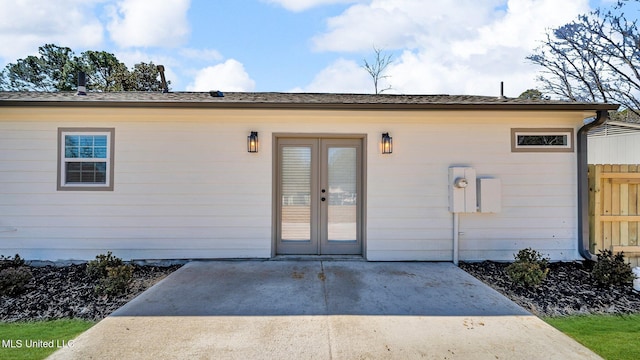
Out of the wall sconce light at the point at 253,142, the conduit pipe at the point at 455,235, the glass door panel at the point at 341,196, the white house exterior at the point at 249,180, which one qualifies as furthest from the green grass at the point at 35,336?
the conduit pipe at the point at 455,235

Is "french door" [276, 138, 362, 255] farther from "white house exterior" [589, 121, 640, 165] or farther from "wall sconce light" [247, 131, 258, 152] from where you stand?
"white house exterior" [589, 121, 640, 165]

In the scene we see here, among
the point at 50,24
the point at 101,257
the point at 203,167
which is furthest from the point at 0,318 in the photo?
the point at 50,24

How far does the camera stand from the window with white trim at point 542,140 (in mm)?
5039

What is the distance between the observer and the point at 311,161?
5.19m

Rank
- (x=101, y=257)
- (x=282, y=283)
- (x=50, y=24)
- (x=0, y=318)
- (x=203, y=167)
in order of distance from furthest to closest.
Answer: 1. (x=50, y=24)
2. (x=203, y=167)
3. (x=101, y=257)
4. (x=282, y=283)
5. (x=0, y=318)

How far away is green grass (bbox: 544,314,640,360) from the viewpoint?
258cm

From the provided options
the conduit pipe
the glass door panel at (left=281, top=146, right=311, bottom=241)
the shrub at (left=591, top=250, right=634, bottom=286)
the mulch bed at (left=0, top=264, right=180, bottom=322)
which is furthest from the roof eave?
the mulch bed at (left=0, top=264, right=180, bottom=322)

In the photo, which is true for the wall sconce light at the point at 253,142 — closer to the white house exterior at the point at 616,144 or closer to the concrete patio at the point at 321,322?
the concrete patio at the point at 321,322

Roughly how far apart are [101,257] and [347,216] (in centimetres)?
370

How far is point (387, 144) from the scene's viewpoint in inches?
198

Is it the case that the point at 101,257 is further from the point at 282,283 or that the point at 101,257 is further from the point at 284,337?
the point at 284,337

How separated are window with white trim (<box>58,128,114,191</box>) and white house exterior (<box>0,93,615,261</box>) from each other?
16mm

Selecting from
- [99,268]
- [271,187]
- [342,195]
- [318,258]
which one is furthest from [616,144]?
[99,268]

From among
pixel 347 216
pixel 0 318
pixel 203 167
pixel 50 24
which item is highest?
pixel 50 24
